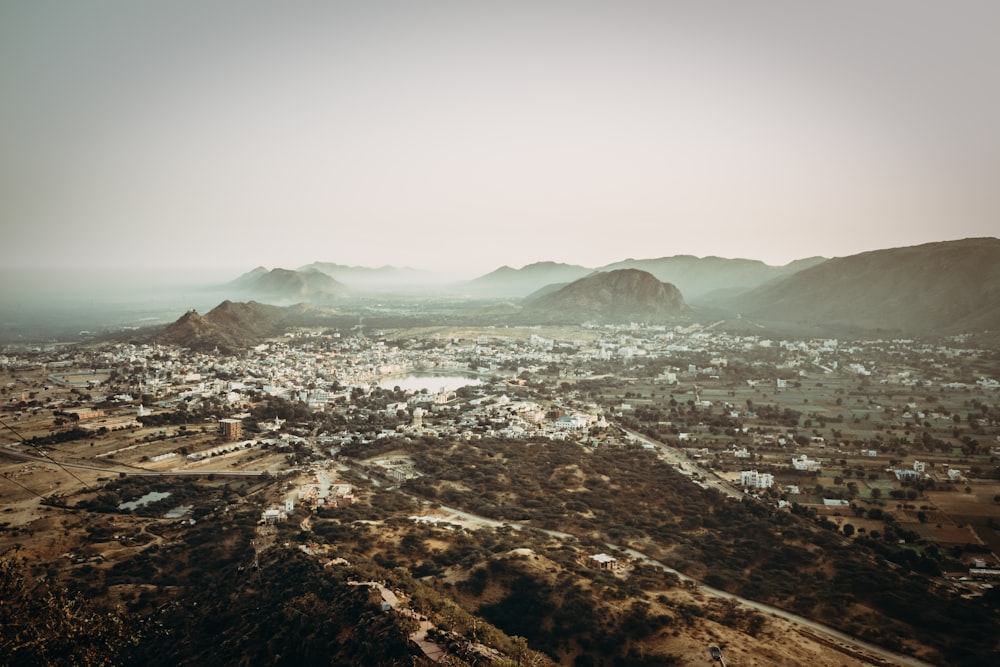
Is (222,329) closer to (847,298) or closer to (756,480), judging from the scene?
(756,480)

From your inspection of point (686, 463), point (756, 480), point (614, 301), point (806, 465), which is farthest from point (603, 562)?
point (614, 301)

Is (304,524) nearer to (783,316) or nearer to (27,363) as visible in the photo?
(27,363)

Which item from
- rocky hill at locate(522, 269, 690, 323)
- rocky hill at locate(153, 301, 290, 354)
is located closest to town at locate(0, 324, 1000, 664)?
rocky hill at locate(153, 301, 290, 354)

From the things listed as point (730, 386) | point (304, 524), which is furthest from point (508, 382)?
point (304, 524)

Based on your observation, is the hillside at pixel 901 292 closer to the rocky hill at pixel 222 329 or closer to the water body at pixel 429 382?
the water body at pixel 429 382

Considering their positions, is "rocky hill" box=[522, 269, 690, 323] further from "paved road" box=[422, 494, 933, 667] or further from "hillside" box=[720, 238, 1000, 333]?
"paved road" box=[422, 494, 933, 667]

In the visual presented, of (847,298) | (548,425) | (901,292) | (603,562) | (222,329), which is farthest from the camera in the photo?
(847,298)

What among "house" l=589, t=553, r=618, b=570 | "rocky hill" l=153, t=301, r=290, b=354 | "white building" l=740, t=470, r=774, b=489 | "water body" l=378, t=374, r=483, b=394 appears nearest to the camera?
"house" l=589, t=553, r=618, b=570
